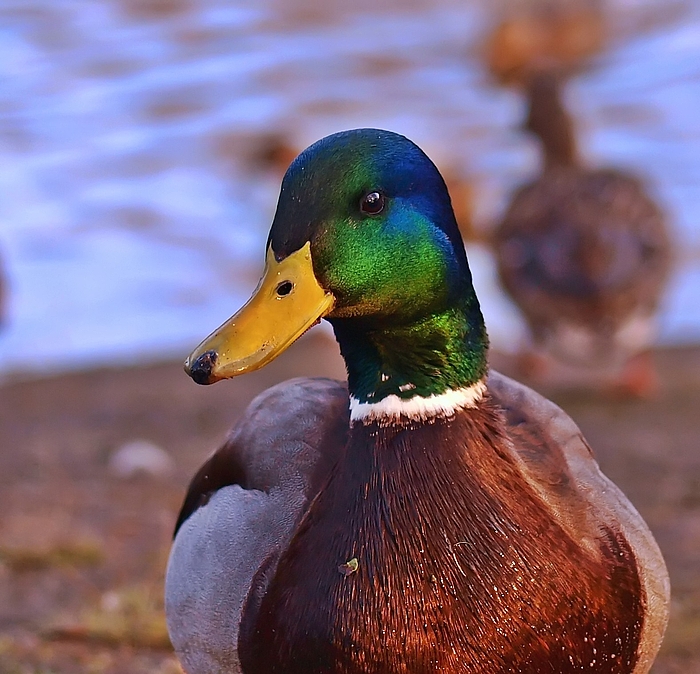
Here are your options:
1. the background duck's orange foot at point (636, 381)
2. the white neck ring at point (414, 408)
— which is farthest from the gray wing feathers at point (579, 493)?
the background duck's orange foot at point (636, 381)

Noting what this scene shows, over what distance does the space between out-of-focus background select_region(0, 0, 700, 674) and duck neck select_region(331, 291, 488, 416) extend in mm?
1332

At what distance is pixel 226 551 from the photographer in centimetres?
252

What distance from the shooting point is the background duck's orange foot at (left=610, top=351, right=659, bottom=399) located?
249 inches

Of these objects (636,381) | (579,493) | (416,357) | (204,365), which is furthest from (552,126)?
(204,365)

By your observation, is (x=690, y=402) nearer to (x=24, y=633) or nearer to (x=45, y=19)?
(x=24, y=633)

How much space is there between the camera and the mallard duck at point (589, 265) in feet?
19.2

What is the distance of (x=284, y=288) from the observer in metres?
2.09

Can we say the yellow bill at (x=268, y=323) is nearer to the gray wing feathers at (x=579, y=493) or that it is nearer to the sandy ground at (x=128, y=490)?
the gray wing feathers at (x=579, y=493)

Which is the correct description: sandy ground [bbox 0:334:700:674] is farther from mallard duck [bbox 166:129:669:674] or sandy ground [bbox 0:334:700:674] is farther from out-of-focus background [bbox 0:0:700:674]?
mallard duck [bbox 166:129:669:674]

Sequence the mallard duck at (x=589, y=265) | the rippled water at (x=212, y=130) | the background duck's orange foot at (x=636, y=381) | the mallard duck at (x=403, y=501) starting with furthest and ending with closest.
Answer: the rippled water at (x=212, y=130) < the background duck's orange foot at (x=636, y=381) < the mallard duck at (x=589, y=265) < the mallard duck at (x=403, y=501)

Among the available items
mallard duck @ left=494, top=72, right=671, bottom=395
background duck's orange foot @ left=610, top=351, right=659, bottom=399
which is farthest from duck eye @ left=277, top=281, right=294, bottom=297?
background duck's orange foot @ left=610, top=351, right=659, bottom=399

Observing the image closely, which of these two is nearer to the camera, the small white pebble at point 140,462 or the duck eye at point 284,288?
the duck eye at point 284,288

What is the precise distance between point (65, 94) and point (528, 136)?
4.99m

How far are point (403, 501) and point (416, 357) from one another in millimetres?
257
